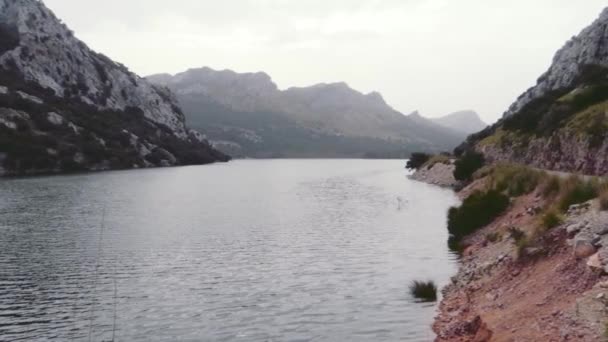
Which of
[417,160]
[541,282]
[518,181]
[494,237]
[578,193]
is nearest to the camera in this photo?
[541,282]

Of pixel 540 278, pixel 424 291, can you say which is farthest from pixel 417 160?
pixel 540 278

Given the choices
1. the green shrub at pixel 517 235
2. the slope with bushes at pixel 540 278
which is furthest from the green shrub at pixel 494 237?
the green shrub at pixel 517 235

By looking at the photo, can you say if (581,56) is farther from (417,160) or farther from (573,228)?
(573,228)

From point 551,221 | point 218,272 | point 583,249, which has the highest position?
point 551,221

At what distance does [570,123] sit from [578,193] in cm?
4670

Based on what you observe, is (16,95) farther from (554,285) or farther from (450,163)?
(554,285)

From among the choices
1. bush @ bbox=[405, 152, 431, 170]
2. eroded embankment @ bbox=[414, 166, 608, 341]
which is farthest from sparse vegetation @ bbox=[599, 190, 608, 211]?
bush @ bbox=[405, 152, 431, 170]

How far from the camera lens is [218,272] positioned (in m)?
35.3

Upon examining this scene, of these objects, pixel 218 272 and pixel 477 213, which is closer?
pixel 218 272

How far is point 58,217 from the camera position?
2416 inches

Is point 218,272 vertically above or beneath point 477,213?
beneath

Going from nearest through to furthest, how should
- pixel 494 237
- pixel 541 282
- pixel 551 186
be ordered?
pixel 541 282, pixel 494 237, pixel 551 186

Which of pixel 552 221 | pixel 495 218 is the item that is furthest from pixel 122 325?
pixel 495 218

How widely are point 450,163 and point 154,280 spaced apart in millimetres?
98523
